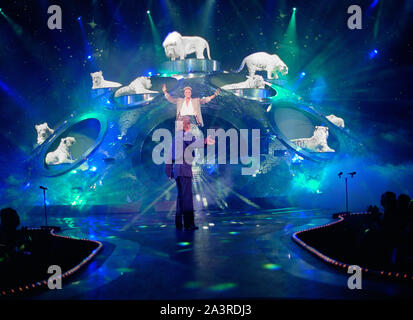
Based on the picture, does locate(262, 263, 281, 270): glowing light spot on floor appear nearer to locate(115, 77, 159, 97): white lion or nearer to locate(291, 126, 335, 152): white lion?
locate(291, 126, 335, 152): white lion

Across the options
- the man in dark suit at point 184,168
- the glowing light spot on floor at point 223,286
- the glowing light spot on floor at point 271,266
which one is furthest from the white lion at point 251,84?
the glowing light spot on floor at point 223,286

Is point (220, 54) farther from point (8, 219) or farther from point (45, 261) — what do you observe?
point (45, 261)

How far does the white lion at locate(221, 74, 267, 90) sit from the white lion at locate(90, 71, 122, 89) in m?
3.77

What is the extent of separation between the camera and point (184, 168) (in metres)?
5.01

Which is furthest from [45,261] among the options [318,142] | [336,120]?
[336,120]

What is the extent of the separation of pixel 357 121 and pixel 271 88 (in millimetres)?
3314


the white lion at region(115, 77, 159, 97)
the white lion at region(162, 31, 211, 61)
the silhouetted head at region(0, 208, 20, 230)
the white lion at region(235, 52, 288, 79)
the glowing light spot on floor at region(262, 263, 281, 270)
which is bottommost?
the glowing light spot on floor at region(262, 263, 281, 270)

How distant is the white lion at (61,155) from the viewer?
10617 millimetres

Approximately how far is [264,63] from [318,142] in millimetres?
3240

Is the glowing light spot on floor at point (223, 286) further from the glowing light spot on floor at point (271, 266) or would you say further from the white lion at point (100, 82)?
the white lion at point (100, 82)

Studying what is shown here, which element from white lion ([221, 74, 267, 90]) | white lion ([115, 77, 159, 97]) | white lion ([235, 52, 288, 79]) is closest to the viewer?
white lion ([115, 77, 159, 97])

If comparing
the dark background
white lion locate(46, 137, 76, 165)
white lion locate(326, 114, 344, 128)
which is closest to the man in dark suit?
white lion locate(46, 137, 76, 165)

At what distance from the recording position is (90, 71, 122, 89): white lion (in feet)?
36.1

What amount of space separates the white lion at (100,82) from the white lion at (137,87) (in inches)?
17.1
